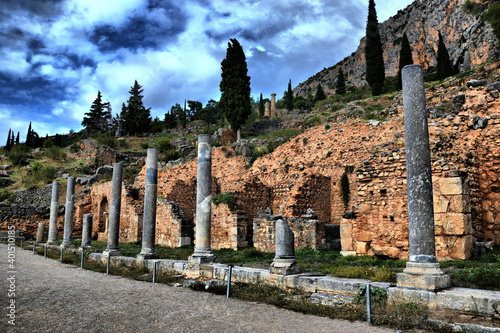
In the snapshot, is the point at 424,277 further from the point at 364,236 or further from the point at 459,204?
the point at 364,236

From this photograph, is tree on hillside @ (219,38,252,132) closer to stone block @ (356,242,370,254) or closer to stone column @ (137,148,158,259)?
stone column @ (137,148,158,259)

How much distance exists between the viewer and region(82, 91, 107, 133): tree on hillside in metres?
73.4

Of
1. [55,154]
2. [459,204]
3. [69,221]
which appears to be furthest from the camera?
[55,154]

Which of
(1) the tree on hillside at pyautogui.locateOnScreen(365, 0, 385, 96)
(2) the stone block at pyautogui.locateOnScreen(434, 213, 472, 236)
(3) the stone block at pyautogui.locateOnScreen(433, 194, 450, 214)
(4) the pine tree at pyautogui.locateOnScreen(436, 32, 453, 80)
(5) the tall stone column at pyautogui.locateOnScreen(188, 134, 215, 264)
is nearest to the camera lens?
(2) the stone block at pyautogui.locateOnScreen(434, 213, 472, 236)

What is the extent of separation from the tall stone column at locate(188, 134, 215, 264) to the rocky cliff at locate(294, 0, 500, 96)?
104 feet

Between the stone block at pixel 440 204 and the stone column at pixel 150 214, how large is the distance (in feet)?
32.2

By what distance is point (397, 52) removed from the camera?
235ft

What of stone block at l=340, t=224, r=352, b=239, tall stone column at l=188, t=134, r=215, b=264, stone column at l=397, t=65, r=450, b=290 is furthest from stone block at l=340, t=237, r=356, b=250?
stone column at l=397, t=65, r=450, b=290

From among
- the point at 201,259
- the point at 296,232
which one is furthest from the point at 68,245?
the point at 296,232

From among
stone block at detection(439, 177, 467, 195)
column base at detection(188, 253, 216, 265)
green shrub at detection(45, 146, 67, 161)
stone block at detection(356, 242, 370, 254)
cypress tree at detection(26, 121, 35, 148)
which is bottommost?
column base at detection(188, 253, 216, 265)

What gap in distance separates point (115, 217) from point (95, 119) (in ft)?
217

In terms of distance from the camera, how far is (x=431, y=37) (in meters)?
60.6

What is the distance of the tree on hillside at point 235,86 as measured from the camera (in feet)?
128

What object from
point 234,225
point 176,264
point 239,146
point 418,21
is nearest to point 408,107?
point 176,264
